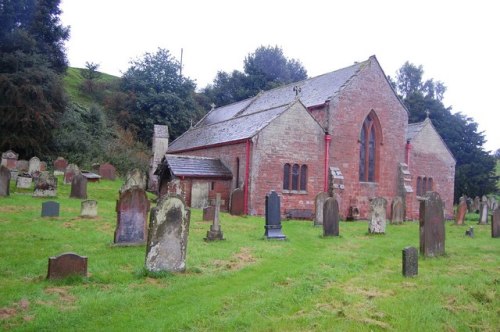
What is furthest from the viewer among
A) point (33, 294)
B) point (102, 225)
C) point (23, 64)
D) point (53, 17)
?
point (53, 17)

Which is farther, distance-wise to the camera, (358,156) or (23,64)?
(23,64)

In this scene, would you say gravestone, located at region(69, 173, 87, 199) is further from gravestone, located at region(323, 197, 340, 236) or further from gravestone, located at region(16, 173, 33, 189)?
gravestone, located at region(323, 197, 340, 236)

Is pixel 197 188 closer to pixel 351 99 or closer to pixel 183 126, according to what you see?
pixel 351 99

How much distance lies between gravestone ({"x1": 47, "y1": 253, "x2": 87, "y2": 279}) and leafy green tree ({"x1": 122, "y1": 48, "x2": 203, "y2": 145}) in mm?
38917

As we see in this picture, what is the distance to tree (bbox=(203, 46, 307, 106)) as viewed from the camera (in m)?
57.4

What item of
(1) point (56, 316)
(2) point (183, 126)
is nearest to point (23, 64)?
(2) point (183, 126)

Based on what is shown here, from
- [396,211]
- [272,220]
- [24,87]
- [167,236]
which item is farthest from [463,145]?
[167,236]

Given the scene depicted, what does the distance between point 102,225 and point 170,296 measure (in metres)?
8.42

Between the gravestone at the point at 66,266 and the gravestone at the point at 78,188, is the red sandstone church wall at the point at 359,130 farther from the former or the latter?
the gravestone at the point at 66,266

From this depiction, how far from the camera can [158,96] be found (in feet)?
158

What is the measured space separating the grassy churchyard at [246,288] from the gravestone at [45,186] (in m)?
8.56

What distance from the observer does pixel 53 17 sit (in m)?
45.8

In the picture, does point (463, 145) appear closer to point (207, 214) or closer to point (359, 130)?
point (359, 130)

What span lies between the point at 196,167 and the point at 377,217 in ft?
38.3
